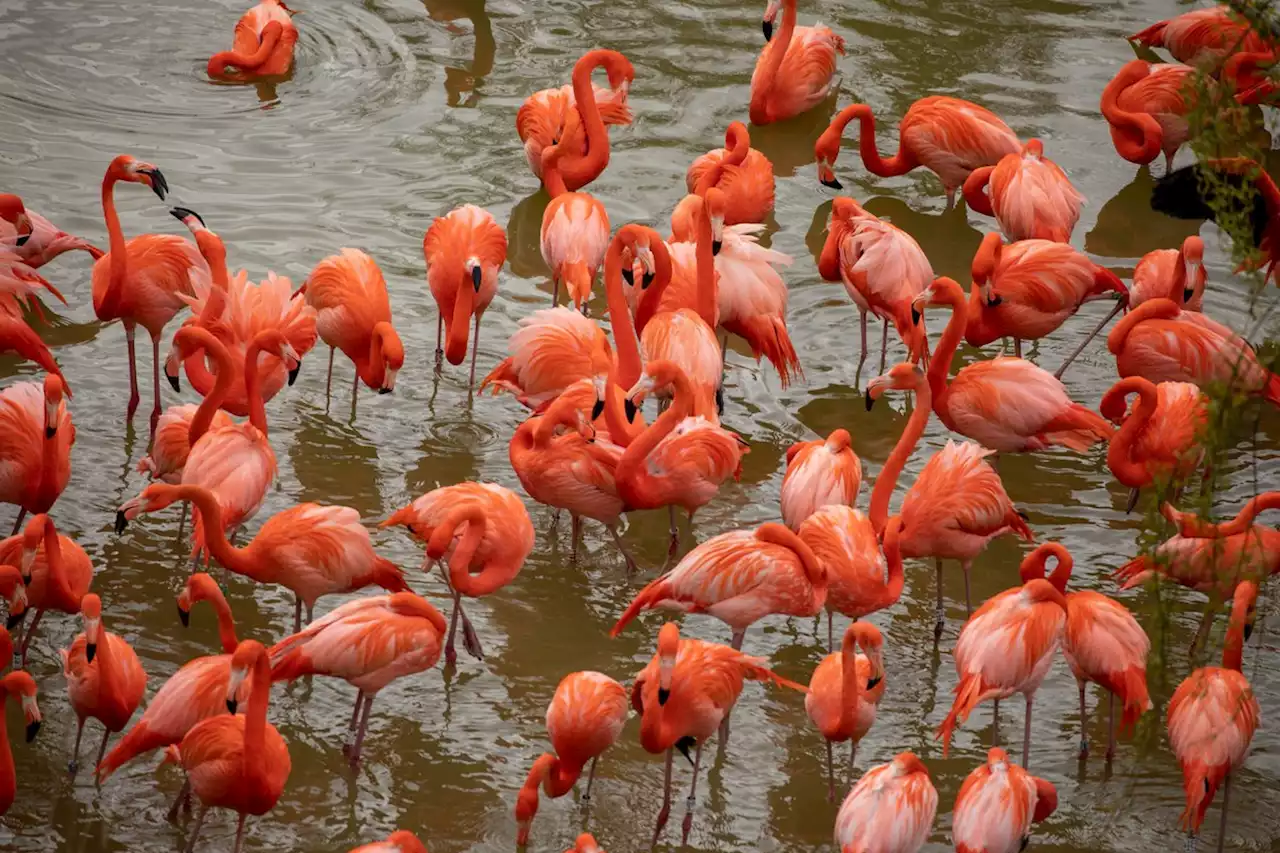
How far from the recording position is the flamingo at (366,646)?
4.83 metres

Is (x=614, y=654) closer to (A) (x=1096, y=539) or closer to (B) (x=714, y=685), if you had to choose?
(B) (x=714, y=685)

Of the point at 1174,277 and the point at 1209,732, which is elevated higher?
the point at 1174,277

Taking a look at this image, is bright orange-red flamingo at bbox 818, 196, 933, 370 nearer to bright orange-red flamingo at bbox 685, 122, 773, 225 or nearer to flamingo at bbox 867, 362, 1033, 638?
bright orange-red flamingo at bbox 685, 122, 773, 225

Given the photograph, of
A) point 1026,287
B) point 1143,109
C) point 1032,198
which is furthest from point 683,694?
point 1143,109

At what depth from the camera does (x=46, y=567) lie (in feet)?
16.8

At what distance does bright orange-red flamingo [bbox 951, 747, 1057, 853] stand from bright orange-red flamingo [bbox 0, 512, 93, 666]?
277cm

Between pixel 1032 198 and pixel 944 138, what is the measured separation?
0.84 metres

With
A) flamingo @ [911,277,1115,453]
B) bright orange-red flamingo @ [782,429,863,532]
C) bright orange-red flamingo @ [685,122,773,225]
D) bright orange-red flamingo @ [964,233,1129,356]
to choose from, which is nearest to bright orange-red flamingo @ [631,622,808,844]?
bright orange-red flamingo @ [782,429,863,532]

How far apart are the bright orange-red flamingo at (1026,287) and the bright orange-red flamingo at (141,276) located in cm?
313

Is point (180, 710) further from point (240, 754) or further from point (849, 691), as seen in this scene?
point (849, 691)

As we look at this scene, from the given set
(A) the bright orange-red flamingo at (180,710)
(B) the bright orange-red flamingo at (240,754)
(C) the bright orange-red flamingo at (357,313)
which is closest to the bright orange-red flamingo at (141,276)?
(C) the bright orange-red flamingo at (357,313)

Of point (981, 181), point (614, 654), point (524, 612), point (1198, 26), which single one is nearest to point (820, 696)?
point (614, 654)

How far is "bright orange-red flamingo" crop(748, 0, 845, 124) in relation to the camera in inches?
353

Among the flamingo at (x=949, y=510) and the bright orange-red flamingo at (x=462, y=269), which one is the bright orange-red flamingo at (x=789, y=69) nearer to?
the bright orange-red flamingo at (x=462, y=269)
